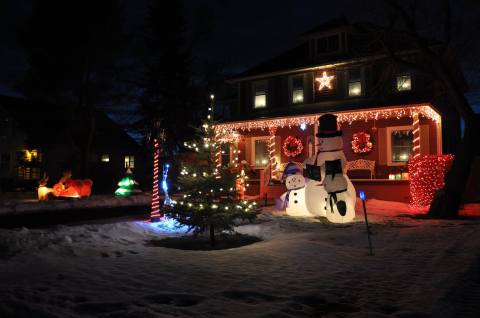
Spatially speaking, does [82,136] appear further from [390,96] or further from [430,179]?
[430,179]

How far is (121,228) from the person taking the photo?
444 inches

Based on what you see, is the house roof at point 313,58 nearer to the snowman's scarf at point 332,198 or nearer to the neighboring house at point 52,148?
the snowman's scarf at point 332,198

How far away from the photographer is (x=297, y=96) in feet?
75.9

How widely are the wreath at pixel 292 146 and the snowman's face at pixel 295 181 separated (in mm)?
8766

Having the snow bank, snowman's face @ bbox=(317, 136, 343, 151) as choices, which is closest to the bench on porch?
snowman's face @ bbox=(317, 136, 343, 151)

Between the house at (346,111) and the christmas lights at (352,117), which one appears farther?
the house at (346,111)

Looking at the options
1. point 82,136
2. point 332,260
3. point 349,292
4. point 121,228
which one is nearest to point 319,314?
point 349,292

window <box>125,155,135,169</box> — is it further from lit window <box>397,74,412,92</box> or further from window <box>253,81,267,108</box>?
lit window <box>397,74,412,92</box>

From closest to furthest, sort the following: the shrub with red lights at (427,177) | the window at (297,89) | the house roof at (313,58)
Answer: the shrub with red lights at (427,177)
the house roof at (313,58)
the window at (297,89)

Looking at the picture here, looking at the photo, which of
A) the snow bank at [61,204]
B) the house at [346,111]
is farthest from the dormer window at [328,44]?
the snow bank at [61,204]

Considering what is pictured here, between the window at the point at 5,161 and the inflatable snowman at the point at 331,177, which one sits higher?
the window at the point at 5,161

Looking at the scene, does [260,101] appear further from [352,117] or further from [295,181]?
[295,181]

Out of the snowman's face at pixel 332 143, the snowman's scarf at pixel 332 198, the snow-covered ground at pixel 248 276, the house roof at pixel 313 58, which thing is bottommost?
the snow-covered ground at pixel 248 276

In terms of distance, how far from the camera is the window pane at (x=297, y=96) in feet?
75.5
